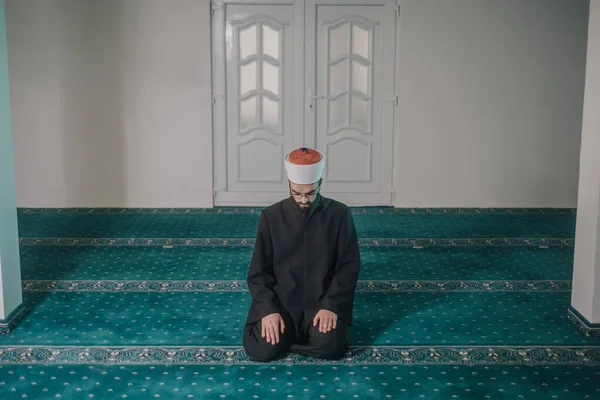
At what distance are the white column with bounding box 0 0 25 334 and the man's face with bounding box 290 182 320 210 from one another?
1545 millimetres

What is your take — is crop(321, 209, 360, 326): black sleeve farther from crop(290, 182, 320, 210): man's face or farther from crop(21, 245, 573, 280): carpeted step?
crop(21, 245, 573, 280): carpeted step

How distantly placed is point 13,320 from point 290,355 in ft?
4.89

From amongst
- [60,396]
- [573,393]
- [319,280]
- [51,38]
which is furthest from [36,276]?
[573,393]

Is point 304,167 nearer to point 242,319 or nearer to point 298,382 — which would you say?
point 298,382

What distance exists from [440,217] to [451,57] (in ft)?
4.96

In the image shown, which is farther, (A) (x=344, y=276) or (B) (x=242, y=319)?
(B) (x=242, y=319)

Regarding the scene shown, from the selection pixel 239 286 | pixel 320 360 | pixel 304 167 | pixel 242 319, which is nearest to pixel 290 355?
pixel 320 360

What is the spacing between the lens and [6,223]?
3635mm

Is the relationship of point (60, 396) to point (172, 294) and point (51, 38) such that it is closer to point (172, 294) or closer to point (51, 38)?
point (172, 294)

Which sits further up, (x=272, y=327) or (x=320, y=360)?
(x=272, y=327)

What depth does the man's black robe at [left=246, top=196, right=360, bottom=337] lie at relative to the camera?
3.24 metres

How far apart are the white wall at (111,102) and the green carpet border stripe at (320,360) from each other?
11.5 feet

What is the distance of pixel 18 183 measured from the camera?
6715 mm

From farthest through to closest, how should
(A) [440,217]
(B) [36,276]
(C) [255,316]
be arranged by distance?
(A) [440,217]
(B) [36,276]
(C) [255,316]
